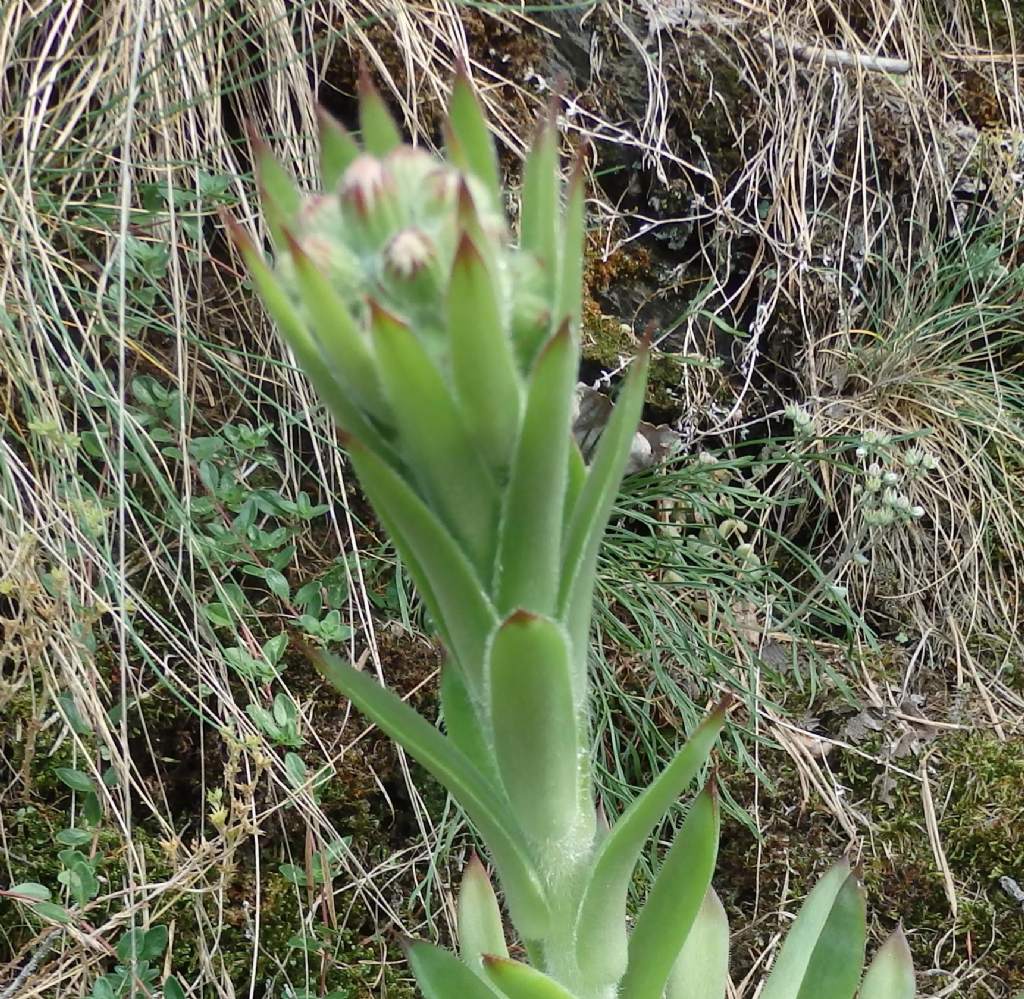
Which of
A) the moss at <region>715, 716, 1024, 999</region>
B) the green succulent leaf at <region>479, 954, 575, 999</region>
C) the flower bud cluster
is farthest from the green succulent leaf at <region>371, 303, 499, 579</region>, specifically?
the flower bud cluster

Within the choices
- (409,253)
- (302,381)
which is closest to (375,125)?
(409,253)

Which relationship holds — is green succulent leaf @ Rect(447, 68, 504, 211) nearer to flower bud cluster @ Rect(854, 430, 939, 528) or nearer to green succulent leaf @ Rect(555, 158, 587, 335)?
green succulent leaf @ Rect(555, 158, 587, 335)

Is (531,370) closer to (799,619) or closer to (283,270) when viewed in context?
(283,270)

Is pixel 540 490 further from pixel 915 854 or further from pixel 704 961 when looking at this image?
pixel 915 854

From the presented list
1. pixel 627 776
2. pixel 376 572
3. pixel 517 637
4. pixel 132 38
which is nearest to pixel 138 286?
pixel 132 38

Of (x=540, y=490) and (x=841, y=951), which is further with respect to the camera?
(x=841, y=951)
